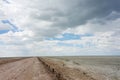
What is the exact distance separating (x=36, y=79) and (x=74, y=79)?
4.60 m

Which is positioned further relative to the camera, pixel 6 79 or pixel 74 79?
pixel 74 79

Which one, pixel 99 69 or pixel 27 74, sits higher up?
pixel 27 74

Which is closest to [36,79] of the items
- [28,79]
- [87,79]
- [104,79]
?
[28,79]

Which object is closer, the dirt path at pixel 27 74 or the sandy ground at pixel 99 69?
the dirt path at pixel 27 74

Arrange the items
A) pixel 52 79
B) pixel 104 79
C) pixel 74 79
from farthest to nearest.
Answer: pixel 104 79
pixel 74 79
pixel 52 79

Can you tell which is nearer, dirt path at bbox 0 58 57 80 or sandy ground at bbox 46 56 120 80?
dirt path at bbox 0 58 57 80

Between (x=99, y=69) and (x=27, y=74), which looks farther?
(x=99, y=69)

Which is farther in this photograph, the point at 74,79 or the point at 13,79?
the point at 74,79

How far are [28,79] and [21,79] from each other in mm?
710

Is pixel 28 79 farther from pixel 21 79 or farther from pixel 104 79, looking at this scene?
pixel 104 79

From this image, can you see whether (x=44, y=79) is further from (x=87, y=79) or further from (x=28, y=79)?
(x=87, y=79)

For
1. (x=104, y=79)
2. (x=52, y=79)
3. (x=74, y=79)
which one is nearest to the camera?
(x=52, y=79)

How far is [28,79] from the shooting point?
1638 centimetres

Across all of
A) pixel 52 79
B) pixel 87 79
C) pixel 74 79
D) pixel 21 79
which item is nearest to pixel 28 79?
pixel 21 79
